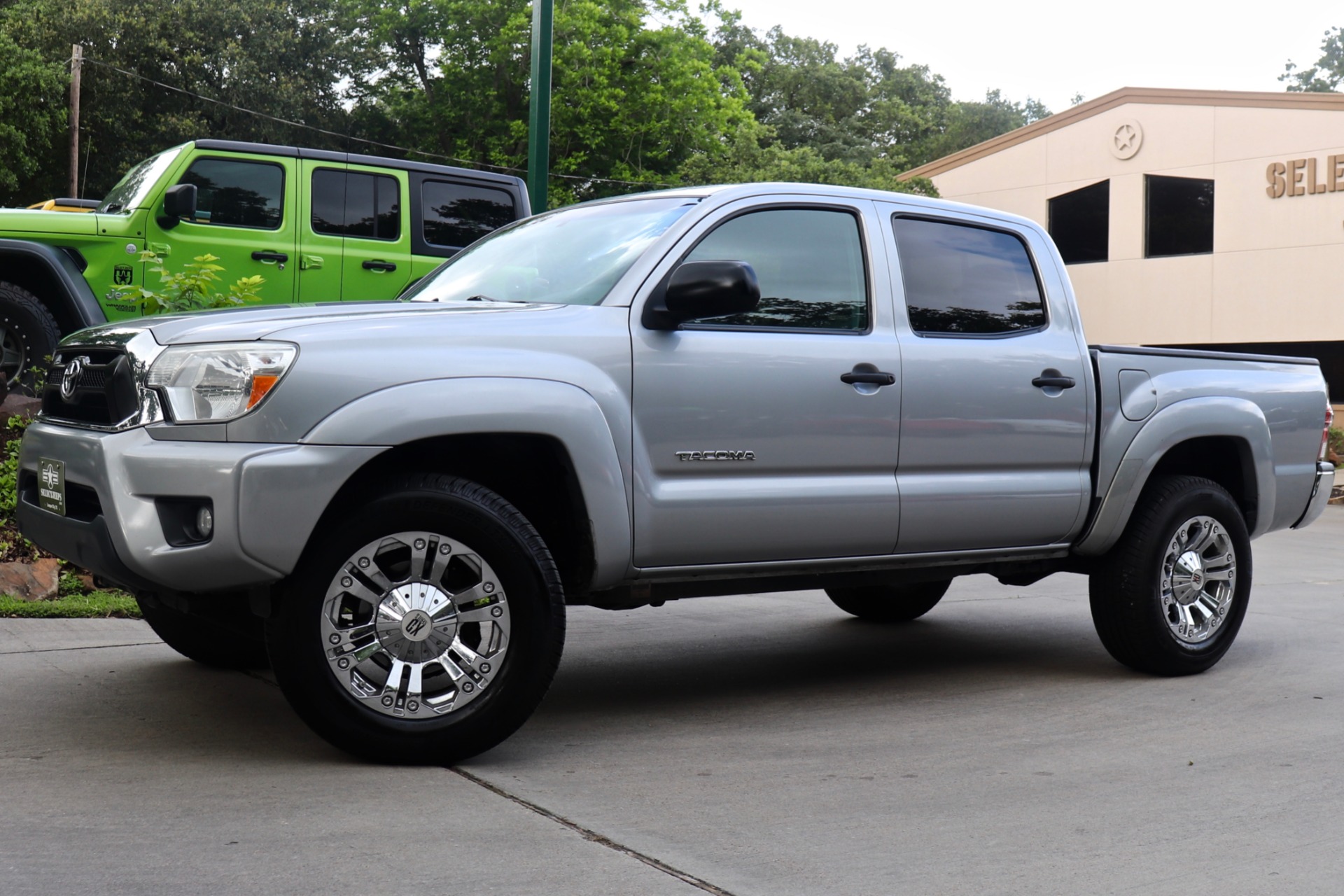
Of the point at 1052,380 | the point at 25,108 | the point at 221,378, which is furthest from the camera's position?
the point at 25,108

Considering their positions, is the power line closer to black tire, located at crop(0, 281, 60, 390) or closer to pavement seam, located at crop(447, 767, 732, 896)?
black tire, located at crop(0, 281, 60, 390)

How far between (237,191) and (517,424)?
6927 mm

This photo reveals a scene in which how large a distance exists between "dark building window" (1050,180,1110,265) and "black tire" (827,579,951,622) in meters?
22.0

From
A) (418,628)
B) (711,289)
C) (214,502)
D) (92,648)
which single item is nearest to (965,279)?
(711,289)

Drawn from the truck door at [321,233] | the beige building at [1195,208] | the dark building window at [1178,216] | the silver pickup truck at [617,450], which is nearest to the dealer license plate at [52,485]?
the silver pickup truck at [617,450]

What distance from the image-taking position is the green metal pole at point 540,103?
10.1 metres

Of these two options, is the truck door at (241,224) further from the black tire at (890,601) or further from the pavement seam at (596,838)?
the pavement seam at (596,838)

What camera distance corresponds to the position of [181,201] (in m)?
9.82

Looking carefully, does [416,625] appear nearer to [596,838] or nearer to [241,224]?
[596,838]

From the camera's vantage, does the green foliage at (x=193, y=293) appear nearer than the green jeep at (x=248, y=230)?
Yes

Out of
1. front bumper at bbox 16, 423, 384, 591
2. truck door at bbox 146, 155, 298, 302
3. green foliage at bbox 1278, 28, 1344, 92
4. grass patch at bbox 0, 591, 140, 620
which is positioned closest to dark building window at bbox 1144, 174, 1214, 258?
truck door at bbox 146, 155, 298, 302

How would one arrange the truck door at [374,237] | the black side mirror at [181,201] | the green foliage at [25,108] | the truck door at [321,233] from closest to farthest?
the black side mirror at [181,201] < the truck door at [321,233] < the truck door at [374,237] < the green foliage at [25,108]

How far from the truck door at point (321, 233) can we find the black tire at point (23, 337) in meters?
1.97

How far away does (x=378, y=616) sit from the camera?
13.9 feet
